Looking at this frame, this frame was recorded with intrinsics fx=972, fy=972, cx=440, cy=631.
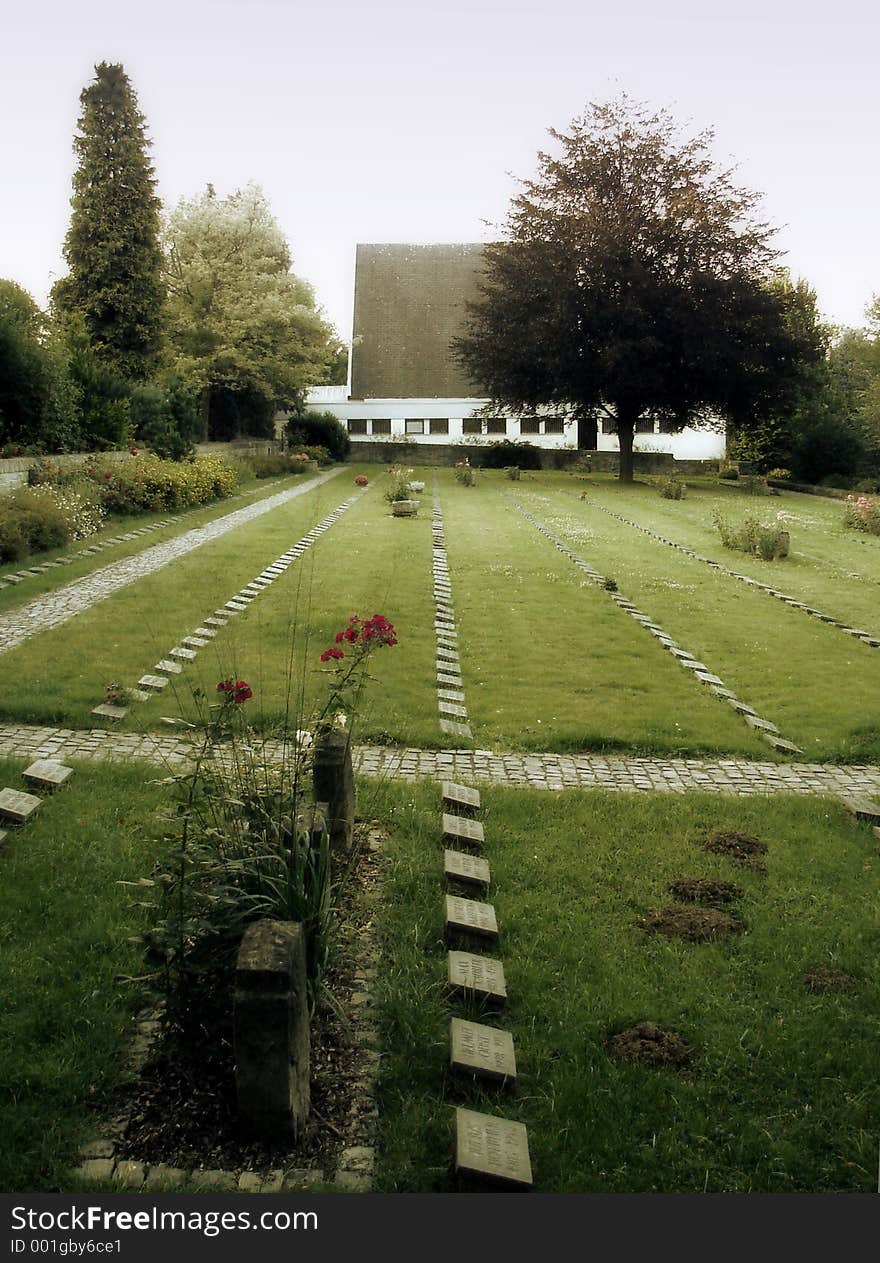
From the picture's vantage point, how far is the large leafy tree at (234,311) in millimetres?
30250

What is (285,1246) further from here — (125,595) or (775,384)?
(775,384)

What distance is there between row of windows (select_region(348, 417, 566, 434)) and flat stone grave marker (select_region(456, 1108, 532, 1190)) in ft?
140

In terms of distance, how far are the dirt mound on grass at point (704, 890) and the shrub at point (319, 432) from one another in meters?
35.2

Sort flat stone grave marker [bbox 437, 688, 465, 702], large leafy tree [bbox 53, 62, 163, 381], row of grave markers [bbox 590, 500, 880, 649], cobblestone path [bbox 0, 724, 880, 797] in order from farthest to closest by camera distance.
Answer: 1. large leafy tree [bbox 53, 62, 163, 381]
2. row of grave markers [bbox 590, 500, 880, 649]
3. flat stone grave marker [bbox 437, 688, 465, 702]
4. cobblestone path [bbox 0, 724, 880, 797]

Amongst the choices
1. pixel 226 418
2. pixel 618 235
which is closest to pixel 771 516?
pixel 618 235

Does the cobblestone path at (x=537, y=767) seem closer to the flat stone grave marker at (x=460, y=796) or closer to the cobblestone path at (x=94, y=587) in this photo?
the flat stone grave marker at (x=460, y=796)

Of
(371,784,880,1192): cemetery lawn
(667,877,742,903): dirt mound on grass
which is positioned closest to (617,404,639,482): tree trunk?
(371,784,880,1192): cemetery lawn

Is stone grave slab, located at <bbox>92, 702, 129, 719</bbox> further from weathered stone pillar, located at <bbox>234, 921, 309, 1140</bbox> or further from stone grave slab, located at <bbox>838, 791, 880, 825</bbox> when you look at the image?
stone grave slab, located at <bbox>838, 791, 880, 825</bbox>

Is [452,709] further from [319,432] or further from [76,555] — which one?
[319,432]

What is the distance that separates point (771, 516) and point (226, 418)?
19338mm

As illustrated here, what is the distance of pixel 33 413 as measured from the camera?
55.2ft

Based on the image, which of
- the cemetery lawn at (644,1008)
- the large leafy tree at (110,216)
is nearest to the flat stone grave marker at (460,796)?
the cemetery lawn at (644,1008)

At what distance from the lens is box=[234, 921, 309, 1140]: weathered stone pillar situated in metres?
2.62

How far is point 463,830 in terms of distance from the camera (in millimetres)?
4789
